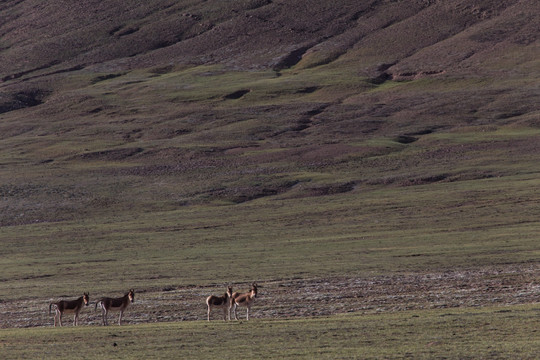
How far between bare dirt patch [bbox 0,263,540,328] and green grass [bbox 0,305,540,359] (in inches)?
80.0

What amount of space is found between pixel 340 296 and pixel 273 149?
60389mm

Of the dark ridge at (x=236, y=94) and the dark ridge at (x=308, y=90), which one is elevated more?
the dark ridge at (x=236, y=94)

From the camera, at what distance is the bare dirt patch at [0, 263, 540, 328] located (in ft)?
85.9

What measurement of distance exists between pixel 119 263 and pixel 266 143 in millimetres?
52302

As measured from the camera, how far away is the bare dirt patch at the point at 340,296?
2617 cm

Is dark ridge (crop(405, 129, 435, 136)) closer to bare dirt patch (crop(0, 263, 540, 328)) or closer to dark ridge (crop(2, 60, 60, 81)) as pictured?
bare dirt patch (crop(0, 263, 540, 328))

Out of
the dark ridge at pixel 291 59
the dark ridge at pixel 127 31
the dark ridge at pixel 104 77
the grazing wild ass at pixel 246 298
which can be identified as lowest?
the dark ridge at pixel 291 59

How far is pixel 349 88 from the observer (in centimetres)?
12681

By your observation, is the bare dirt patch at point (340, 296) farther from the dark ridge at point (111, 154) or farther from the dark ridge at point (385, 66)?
the dark ridge at point (385, 66)

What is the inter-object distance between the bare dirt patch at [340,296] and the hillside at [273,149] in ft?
0.59

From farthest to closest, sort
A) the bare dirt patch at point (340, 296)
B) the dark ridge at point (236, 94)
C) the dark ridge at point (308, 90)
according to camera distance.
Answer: the dark ridge at point (308, 90) < the dark ridge at point (236, 94) < the bare dirt patch at point (340, 296)

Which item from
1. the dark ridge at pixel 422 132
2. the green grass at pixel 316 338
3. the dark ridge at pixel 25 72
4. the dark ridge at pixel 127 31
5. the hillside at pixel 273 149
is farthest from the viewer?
the dark ridge at pixel 127 31

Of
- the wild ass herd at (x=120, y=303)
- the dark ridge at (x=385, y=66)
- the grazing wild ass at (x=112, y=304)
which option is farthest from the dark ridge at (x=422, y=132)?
the grazing wild ass at (x=112, y=304)

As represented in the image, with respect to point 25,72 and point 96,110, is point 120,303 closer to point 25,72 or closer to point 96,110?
point 96,110
